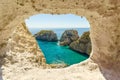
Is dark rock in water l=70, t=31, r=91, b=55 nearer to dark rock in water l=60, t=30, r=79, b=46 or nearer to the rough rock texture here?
dark rock in water l=60, t=30, r=79, b=46

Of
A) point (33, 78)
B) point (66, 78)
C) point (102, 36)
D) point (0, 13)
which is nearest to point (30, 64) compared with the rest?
point (33, 78)

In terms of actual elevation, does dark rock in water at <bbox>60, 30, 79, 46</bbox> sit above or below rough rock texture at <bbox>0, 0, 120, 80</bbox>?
below

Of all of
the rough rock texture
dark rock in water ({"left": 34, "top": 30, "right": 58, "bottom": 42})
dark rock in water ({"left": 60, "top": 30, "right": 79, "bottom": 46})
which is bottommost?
dark rock in water ({"left": 34, "top": 30, "right": 58, "bottom": 42})

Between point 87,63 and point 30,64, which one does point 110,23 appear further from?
point 30,64

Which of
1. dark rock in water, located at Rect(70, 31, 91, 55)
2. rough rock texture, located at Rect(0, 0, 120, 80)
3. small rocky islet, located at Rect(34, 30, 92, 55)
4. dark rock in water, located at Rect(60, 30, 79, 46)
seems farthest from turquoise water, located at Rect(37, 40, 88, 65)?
rough rock texture, located at Rect(0, 0, 120, 80)

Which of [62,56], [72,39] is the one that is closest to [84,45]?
[72,39]
